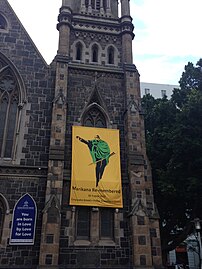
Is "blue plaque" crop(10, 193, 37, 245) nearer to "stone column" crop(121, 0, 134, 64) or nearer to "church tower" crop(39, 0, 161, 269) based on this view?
"church tower" crop(39, 0, 161, 269)

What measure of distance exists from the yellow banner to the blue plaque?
190 cm

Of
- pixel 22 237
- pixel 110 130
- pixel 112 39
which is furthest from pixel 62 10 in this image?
pixel 22 237

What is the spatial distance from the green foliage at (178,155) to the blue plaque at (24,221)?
857cm

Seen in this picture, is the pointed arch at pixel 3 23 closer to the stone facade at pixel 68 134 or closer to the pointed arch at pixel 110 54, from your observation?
the stone facade at pixel 68 134

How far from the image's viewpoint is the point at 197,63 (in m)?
23.3

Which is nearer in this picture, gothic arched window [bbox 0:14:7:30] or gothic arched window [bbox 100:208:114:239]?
gothic arched window [bbox 100:208:114:239]

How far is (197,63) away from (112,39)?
8260 mm

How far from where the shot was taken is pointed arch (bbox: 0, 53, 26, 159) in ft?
48.4

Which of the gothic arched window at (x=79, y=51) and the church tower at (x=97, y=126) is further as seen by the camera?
the gothic arched window at (x=79, y=51)

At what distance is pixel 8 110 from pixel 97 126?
4877mm

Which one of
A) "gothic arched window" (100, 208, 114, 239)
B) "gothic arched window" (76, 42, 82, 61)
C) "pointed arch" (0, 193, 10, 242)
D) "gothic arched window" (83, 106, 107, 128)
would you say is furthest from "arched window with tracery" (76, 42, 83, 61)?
"pointed arch" (0, 193, 10, 242)

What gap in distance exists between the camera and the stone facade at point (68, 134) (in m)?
13.0

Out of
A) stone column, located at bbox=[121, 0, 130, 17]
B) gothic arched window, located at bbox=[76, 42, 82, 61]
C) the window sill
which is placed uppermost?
stone column, located at bbox=[121, 0, 130, 17]

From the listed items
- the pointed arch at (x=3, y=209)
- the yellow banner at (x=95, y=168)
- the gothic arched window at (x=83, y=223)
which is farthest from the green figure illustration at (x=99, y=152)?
the pointed arch at (x=3, y=209)
